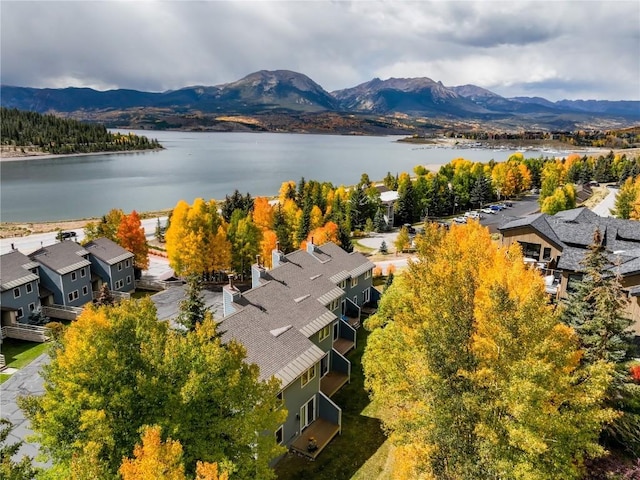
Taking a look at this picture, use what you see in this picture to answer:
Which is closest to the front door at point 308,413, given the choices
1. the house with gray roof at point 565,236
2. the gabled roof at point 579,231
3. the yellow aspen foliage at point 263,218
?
the house with gray roof at point 565,236

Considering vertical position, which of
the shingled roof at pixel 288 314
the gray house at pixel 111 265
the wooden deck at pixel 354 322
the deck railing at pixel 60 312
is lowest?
the deck railing at pixel 60 312

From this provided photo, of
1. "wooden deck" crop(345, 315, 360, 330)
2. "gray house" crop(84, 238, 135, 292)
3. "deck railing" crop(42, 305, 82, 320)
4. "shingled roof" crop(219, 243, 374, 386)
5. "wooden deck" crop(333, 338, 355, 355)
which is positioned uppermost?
"shingled roof" crop(219, 243, 374, 386)

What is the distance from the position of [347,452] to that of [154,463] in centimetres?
1442

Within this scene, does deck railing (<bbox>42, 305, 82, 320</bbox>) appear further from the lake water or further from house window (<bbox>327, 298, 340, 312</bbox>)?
the lake water

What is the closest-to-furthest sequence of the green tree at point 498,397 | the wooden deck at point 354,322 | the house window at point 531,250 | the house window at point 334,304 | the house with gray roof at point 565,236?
the green tree at point 498,397 < the house window at point 334,304 < the wooden deck at point 354,322 < the house with gray roof at point 565,236 < the house window at point 531,250

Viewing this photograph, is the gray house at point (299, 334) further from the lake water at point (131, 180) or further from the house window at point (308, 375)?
the lake water at point (131, 180)

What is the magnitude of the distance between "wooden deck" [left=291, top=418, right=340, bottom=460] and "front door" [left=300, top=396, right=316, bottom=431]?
0.86 ft

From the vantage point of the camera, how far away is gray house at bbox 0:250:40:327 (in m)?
34.8

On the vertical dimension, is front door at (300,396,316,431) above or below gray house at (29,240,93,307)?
below

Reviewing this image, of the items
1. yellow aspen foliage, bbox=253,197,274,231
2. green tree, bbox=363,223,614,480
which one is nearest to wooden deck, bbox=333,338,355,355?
green tree, bbox=363,223,614,480

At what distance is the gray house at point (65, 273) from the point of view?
38.9m

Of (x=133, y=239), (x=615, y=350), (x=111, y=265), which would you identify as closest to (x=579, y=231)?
(x=615, y=350)

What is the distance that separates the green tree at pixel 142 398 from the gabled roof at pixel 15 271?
1044 inches

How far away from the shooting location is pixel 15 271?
36469 millimetres
